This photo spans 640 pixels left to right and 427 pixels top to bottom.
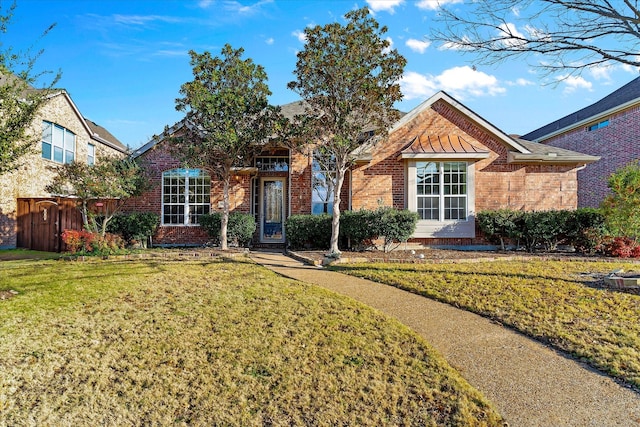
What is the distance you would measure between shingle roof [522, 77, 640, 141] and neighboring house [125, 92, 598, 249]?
7259 millimetres

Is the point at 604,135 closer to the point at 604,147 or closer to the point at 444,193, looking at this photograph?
the point at 604,147

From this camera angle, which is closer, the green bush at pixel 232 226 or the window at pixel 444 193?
the green bush at pixel 232 226

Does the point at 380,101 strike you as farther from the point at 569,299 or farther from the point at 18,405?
the point at 18,405

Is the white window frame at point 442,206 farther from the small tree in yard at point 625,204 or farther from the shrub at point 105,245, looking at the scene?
the shrub at point 105,245

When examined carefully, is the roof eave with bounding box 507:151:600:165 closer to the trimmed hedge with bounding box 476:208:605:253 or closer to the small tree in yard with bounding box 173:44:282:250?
the trimmed hedge with bounding box 476:208:605:253

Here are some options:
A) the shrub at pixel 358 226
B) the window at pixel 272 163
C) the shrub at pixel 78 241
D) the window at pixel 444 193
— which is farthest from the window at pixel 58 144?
the window at pixel 444 193

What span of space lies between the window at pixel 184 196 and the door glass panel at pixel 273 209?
7.16 feet

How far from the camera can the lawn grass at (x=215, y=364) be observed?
127 inches

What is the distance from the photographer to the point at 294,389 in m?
3.52

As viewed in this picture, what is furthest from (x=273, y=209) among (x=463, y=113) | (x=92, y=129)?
(x=92, y=129)

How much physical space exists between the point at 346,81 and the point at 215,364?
8050 millimetres

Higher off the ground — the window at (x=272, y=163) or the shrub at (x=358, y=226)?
the window at (x=272, y=163)

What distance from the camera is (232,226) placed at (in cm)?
1270

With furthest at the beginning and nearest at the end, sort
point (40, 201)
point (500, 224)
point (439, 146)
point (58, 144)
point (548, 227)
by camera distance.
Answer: point (58, 144) → point (40, 201) → point (439, 146) → point (500, 224) → point (548, 227)
